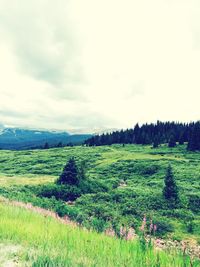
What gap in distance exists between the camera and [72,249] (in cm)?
595

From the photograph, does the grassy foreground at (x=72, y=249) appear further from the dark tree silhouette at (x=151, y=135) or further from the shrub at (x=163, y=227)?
the dark tree silhouette at (x=151, y=135)

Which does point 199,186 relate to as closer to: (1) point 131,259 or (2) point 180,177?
(2) point 180,177

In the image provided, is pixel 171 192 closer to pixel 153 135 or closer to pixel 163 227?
pixel 163 227

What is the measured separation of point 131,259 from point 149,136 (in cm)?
12422

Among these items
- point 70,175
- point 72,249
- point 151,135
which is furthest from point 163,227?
point 151,135

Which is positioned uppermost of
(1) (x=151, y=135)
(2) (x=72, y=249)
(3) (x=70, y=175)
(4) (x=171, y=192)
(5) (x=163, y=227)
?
(1) (x=151, y=135)

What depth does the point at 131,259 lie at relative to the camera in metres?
5.38

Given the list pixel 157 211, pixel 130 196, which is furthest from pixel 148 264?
pixel 130 196

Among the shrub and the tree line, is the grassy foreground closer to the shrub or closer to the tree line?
the shrub

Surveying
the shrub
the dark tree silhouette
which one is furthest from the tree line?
the shrub

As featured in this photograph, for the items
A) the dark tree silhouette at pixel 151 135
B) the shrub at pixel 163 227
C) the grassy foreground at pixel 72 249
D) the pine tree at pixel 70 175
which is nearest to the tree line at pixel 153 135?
the dark tree silhouette at pixel 151 135

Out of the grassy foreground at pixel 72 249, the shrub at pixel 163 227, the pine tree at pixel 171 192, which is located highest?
the grassy foreground at pixel 72 249

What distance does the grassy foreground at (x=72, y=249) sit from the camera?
5.13 meters

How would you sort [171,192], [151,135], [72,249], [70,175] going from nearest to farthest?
[72,249]
[171,192]
[70,175]
[151,135]
